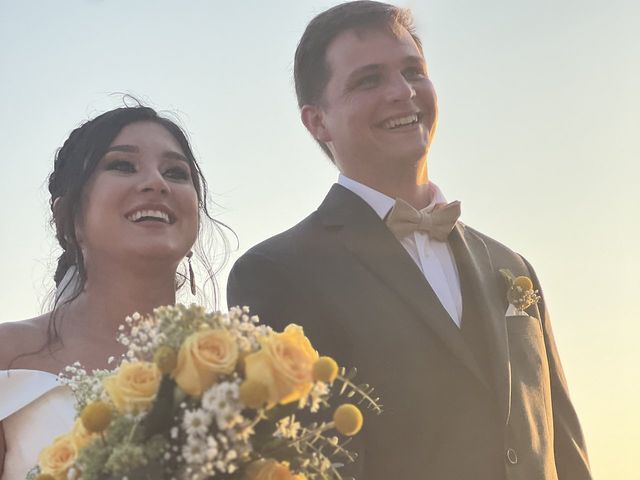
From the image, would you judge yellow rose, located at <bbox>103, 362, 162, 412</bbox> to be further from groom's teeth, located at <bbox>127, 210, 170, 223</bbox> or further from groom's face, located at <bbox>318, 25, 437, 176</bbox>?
groom's teeth, located at <bbox>127, 210, 170, 223</bbox>

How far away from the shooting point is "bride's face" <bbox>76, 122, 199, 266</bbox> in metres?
5.49

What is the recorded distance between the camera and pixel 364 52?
5250 mm

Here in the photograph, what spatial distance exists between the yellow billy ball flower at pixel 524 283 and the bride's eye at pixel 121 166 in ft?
7.43

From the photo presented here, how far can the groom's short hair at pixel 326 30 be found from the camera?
5.38m

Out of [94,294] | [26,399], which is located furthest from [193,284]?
[26,399]

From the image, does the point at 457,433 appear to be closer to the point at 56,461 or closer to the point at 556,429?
the point at 556,429

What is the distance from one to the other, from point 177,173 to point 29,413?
1581 mm

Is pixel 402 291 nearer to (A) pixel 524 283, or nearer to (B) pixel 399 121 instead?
(A) pixel 524 283

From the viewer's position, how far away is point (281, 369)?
9.69 feet

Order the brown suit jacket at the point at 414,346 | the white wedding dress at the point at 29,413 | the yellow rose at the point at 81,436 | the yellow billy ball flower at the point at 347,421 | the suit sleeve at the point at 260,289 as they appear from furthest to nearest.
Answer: the white wedding dress at the point at 29,413 < the suit sleeve at the point at 260,289 < the brown suit jacket at the point at 414,346 < the yellow rose at the point at 81,436 < the yellow billy ball flower at the point at 347,421

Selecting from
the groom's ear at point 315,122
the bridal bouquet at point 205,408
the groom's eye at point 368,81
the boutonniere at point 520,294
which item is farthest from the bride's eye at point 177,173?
the bridal bouquet at point 205,408

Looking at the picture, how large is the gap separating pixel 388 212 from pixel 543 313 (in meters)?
1.07

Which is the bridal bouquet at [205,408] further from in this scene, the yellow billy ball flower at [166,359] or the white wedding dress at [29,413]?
the white wedding dress at [29,413]

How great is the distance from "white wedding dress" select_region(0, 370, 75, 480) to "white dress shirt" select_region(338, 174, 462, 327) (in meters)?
1.94
